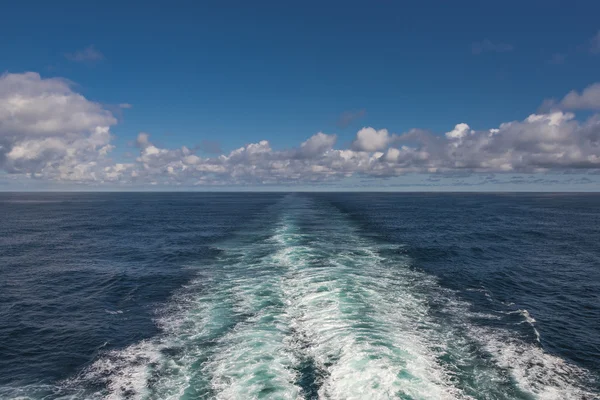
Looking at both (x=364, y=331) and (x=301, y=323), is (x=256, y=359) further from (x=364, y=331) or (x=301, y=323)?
(x=364, y=331)

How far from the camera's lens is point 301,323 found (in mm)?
27625

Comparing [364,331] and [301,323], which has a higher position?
[364,331]

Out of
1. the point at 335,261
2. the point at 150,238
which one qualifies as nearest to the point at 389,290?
the point at 335,261

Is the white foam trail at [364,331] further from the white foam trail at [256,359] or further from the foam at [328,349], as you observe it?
the white foam trail at [256,359]

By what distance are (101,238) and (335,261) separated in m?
53.5

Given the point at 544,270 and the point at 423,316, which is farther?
the point at 544,270

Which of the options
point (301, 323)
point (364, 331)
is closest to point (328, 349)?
point (364, 331)

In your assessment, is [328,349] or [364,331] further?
[364,331]

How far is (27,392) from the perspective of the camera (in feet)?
66.2

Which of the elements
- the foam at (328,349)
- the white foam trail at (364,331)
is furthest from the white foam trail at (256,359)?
the white foam trail at (364,331)

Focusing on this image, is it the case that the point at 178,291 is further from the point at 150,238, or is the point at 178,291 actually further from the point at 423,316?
the point at 150,238

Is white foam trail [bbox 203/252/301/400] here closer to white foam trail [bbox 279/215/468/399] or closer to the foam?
the foam

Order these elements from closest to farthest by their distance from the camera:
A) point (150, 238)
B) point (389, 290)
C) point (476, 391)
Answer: point (476, 391) → point (389, 290) → point (150, 238)

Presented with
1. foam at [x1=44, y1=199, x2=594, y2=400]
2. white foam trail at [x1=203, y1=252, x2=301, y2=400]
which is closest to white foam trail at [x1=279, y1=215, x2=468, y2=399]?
foam at [x1=44, y1=199, x2=594, y2=400]
